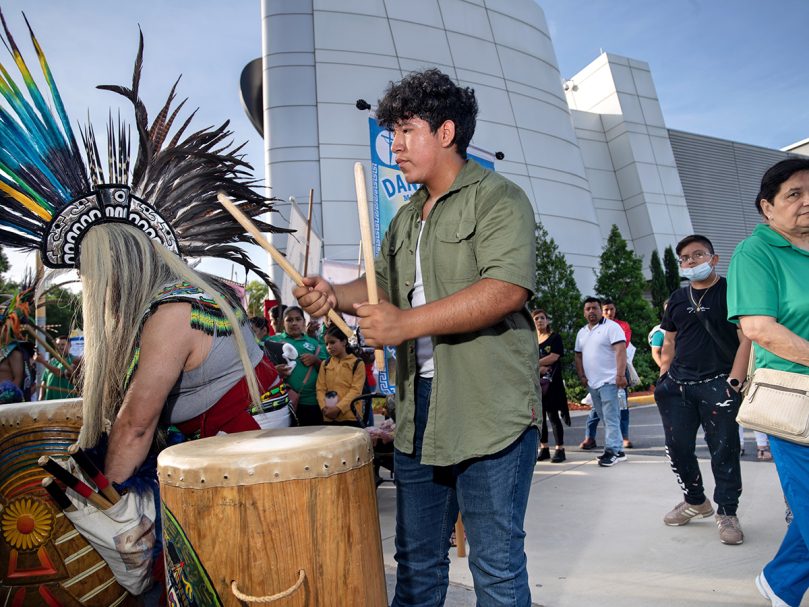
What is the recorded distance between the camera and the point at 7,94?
2.33m

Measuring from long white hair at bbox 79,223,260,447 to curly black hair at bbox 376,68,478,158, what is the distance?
0.87 metres

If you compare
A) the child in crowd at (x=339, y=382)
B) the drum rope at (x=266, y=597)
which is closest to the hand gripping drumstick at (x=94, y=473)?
the drum rope at (x=266, y=597)

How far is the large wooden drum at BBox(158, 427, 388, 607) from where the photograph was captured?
5.21 ft

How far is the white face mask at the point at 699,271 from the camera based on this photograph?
155 inches

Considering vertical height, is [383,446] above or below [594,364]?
below

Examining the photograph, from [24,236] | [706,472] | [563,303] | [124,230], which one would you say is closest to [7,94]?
[24,236]

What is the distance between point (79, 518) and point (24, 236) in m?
1.16

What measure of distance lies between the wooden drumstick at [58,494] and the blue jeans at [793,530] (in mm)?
2418

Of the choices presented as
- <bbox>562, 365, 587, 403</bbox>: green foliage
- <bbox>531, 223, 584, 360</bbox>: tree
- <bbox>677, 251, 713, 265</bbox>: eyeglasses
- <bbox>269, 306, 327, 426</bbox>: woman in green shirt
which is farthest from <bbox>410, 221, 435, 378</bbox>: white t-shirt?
<bbox>531, 223, 584, 360</bbox>: tree

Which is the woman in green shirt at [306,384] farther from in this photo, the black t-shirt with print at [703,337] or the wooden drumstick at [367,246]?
the wooden drumstick at [367,246]

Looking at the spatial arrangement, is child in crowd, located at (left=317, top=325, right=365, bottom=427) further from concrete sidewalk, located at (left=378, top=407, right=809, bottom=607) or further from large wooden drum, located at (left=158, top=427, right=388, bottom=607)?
large wooden drum, located at (left=158, top=427, right=388, bottom=607)

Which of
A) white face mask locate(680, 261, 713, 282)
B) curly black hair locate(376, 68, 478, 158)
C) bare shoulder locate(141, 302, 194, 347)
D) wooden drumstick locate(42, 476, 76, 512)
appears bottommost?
wooden drumstick locate(42, 476, 76, 512)

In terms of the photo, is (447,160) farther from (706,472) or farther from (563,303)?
(563,303)

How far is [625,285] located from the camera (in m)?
17.1
